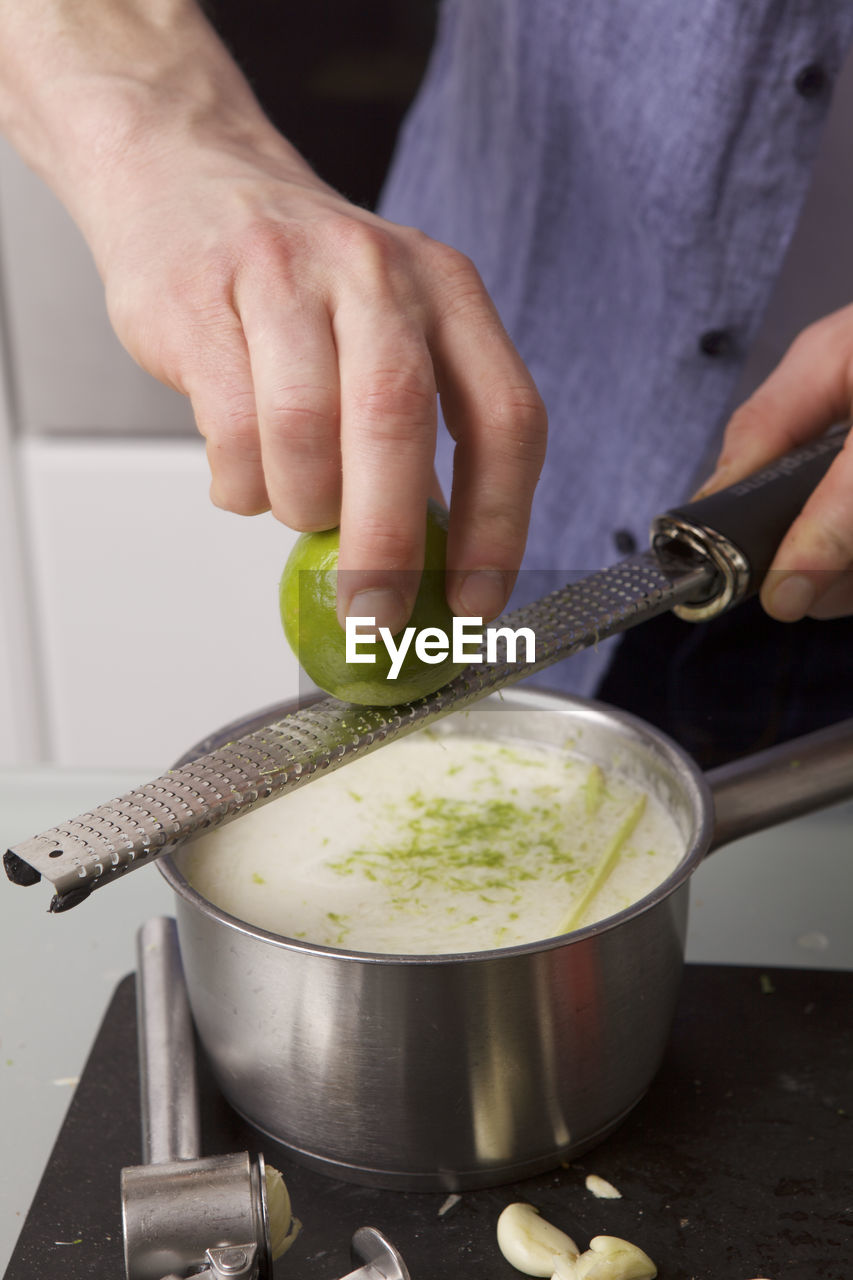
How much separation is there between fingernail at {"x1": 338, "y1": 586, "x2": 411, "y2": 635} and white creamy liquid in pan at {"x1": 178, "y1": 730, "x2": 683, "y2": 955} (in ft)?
0.61

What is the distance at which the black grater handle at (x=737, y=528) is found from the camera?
0.84 meters

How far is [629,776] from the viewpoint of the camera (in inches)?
35.2

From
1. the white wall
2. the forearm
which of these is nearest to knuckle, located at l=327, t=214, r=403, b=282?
the forearm

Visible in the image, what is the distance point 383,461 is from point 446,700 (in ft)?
0.56

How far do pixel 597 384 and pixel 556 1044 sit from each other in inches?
32.0

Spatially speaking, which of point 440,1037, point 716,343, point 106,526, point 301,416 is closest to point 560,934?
point 440,1037

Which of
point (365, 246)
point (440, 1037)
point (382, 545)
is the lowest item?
point (440, 1037)

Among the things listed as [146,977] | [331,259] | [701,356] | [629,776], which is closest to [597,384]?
[701,356]

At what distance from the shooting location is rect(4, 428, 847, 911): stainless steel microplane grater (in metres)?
0.60

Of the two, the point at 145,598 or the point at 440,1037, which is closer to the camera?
the point at 440,1037

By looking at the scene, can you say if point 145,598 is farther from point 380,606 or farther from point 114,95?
point 380,606

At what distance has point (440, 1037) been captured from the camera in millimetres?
639

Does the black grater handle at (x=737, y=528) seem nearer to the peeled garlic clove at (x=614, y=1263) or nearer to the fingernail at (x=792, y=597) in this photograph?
the fingernail at (x=792, y=597)

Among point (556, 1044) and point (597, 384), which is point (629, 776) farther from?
point (597, 384)
